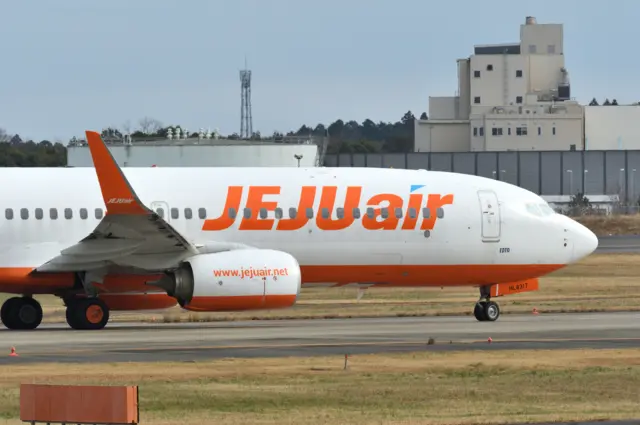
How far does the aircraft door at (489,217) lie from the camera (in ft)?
118

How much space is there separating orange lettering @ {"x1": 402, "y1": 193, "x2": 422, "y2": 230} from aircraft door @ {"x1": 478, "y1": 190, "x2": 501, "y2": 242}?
64.8 inches

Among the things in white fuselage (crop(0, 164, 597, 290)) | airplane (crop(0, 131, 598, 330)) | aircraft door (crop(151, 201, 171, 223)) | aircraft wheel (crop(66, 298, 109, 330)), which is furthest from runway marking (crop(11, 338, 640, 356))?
aircraft door (crop(151, 201, 171, 223))

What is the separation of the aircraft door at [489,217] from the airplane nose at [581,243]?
2146 mm

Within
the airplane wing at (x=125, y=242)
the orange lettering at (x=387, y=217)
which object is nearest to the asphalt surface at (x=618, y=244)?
the orange lettering at (x=387, y=217)

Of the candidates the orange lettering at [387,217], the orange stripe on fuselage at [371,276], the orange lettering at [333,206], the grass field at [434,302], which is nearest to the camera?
the orange stripe on fuselage at [371,276]

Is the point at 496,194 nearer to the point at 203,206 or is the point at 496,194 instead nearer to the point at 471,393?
the point at 203,206

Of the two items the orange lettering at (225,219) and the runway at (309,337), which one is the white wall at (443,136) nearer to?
the runway at (309,337)

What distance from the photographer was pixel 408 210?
116 feet

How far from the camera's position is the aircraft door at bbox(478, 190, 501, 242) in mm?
36000

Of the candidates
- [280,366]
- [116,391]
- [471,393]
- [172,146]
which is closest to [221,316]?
[280,366]

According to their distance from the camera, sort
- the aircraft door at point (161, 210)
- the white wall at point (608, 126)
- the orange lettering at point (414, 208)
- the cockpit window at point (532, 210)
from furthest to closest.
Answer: the white wall at point (608, 126) < the cockpit window at point (532, 210) < the orange lettering at point (414, 208) < the aircraft door at point (161, 210)

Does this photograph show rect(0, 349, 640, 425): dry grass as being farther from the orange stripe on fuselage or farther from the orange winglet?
the orange stripe on fuselage

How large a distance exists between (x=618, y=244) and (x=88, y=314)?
4999 centimetres

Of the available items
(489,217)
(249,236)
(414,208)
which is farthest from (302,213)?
(489,217)
